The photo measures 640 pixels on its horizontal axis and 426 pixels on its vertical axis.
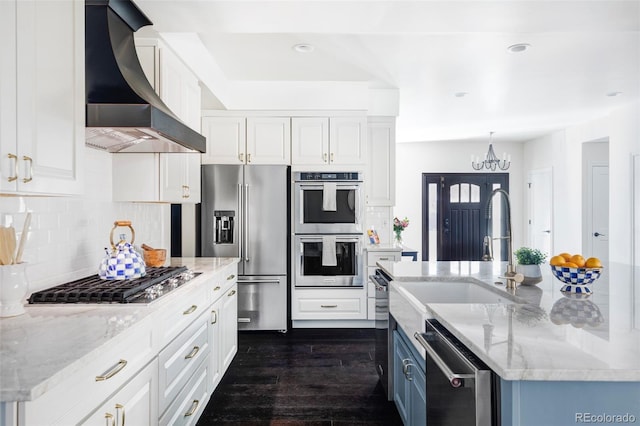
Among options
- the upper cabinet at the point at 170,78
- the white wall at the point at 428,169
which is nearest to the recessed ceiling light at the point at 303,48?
the upper cabinet at the point at 170,78

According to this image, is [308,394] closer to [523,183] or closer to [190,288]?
[190,288]

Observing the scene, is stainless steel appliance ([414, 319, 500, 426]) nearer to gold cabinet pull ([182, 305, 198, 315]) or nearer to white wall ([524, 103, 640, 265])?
gold cabinet pull ([182, 305, 198, 315])

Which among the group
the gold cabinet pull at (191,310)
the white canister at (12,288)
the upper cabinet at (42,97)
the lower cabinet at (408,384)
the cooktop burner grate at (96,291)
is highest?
the upper cabinet at (42,97)

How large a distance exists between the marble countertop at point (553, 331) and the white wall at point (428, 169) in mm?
5822

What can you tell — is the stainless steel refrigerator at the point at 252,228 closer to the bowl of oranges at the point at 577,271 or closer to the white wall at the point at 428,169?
the bowl of oranges at the point at 577,271

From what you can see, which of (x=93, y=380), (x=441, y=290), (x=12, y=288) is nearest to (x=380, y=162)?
(x=441, y=290)

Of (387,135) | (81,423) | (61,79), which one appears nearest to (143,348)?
(81,423)

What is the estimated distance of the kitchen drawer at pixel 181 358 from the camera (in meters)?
1.76

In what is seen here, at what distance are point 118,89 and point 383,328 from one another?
2088mm

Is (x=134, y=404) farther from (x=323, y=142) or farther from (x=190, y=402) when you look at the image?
(x=323, y=142)

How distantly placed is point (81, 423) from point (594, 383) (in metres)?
1.39

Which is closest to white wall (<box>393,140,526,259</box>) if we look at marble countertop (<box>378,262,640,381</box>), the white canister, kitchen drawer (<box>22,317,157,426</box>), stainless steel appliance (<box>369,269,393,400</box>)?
stainless steel appliance (<box>369,269,393,400</box>)

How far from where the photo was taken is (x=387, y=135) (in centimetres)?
464

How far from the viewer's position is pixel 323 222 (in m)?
4.28
